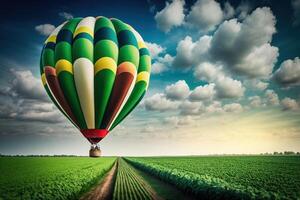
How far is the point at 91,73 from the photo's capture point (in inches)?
1009

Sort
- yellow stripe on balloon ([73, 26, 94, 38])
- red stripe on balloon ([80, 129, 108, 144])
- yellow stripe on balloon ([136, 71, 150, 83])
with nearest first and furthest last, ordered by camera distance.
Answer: red stripe on balloon ([80, 129, 108, 144]) < yellow stripe on balloon ([73, 26, 94, 38]) < yellow stripe on balloon ([136, 71, 150, 83])

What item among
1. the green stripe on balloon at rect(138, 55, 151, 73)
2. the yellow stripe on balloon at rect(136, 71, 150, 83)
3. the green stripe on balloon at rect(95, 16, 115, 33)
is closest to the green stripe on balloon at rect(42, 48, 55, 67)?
the green stripe on balloon at rect(95, 16, 115, 33)

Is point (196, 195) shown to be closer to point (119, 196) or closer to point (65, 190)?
point (119, 196)

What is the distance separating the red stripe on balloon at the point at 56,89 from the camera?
86.7 feet

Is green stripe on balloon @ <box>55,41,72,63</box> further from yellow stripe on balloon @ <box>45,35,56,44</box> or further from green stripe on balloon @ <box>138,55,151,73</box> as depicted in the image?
green stripe on balloon @ <box>138,55,151,73</box>

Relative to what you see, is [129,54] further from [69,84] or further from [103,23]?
[69,84]

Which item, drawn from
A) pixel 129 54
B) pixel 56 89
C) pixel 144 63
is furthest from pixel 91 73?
pixel 144 63

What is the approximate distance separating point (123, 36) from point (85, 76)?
579cm

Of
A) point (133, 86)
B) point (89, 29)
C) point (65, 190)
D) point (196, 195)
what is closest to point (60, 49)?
point (89, 29)

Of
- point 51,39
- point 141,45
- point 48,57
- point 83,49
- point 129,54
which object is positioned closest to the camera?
point 83,49

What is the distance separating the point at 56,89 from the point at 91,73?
13.1ft

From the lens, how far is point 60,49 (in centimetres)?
2616

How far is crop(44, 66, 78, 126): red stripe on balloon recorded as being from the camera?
2642cm

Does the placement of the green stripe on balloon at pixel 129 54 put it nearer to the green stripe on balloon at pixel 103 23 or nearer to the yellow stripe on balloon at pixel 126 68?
the yellow stripe on balloon at pixel 126 68
